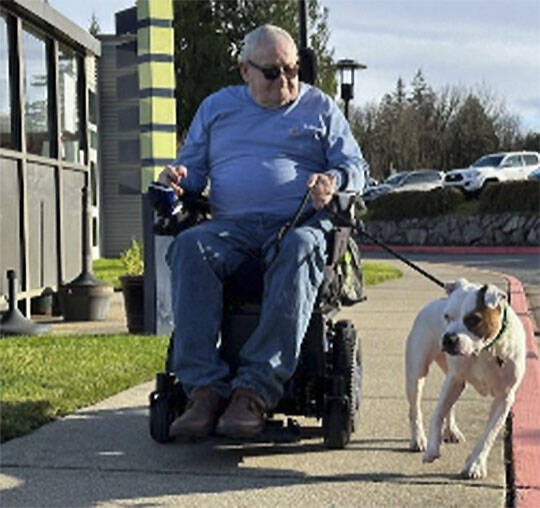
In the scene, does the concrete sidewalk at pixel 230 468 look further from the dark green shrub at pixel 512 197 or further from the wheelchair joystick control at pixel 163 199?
the dark green shrub at pixel 512 197

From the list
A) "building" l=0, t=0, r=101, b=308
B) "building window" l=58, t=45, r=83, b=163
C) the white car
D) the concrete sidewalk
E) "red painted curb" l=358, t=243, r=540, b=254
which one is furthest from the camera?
the white car

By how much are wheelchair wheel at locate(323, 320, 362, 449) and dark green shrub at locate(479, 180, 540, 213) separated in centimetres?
2436

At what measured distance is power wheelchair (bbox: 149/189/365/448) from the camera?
4.42 metres

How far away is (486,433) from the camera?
4129 mm

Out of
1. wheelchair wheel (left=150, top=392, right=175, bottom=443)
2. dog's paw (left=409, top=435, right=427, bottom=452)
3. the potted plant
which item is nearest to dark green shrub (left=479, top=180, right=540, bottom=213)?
the potted plant

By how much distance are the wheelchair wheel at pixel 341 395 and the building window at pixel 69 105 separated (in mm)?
7221

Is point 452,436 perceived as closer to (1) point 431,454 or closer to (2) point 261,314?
(1) point 431,454

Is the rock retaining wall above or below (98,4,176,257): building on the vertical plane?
below

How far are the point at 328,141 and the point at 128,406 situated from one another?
175 cm

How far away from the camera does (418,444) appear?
4.56 m

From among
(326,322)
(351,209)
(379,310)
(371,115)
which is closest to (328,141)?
(351,209)

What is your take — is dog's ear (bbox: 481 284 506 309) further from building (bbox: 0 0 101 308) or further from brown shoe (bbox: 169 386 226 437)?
building (bbox: 0 0 101 308)

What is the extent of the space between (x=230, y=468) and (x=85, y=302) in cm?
588

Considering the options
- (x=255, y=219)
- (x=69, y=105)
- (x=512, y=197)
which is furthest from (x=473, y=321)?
(x=512, y=197)
